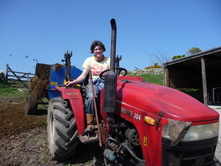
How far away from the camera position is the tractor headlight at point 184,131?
5.37 ft

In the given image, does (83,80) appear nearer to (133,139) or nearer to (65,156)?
(65,156)

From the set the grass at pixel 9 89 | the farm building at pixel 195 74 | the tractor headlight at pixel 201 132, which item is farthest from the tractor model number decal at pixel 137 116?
the grass at pixel 9 89

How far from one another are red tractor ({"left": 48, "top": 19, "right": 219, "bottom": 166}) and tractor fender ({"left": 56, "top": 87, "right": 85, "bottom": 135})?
0.01 meters

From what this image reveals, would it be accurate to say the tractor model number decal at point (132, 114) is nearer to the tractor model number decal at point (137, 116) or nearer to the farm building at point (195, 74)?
the tractor model number decal at point (137, 116)

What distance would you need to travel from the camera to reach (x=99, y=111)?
279cm

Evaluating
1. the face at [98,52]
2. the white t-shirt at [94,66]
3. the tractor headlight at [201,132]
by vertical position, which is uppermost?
the face at [98,52]

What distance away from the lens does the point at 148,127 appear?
185 centimetres

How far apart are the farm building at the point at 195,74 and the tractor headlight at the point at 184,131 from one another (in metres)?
7.05

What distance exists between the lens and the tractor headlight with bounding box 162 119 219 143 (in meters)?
1.64

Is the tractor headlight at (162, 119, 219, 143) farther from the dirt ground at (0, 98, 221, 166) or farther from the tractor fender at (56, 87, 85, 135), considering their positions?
the dirt ground at (0, 98, 221, 166)

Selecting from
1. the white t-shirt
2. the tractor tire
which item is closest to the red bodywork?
the white t-shirt

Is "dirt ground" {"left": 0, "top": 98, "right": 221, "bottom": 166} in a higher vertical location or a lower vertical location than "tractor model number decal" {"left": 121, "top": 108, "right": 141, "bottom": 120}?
lower

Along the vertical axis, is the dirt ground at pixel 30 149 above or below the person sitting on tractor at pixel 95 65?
below

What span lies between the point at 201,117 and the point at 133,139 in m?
0.68
